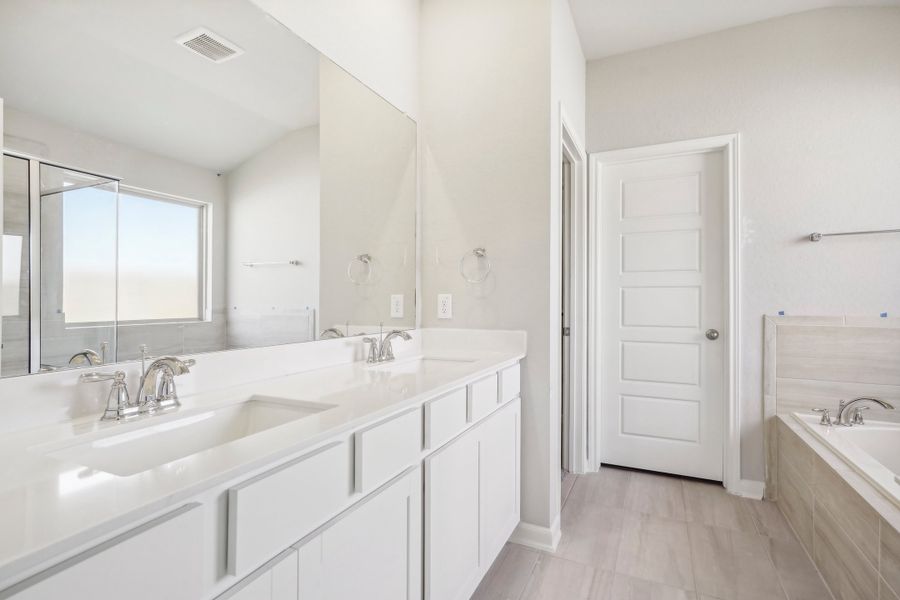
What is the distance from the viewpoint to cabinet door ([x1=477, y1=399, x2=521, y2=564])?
1.62 metres

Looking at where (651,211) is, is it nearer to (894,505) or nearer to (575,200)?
(575,200)

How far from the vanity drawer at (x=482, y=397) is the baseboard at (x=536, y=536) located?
69cm

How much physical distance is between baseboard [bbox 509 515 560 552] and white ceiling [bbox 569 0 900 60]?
261cm

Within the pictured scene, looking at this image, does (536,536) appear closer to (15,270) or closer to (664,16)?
(15,270)

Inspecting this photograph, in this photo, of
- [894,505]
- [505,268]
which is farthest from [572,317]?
[894,505]

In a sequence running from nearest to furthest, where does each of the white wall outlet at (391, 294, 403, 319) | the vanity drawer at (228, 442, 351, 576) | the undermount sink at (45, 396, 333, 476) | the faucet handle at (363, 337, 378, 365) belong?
1. the vanity drawer at (228, 442, 351, 576)
2. the undermount sink at (45, 396, 333, 476)
3. the faucet handle at (363, 337, 378, 365)
4. the white wall outlet at (391, 294, 403, 319)

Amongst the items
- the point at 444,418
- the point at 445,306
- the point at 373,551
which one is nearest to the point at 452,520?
the point at 444,418

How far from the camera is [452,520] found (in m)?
1.39

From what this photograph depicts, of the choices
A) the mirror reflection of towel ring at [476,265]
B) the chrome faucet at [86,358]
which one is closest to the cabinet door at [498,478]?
the mirror reflection of towel ring at [476,265]

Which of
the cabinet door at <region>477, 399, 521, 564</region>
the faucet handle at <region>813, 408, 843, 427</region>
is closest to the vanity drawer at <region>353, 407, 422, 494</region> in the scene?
the cabinet door at <region>477, 399, 521, 564</region>

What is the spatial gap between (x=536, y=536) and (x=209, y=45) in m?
2.16

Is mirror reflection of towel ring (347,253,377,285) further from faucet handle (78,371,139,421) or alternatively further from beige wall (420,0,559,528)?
faucet handle (78,371,139,421)

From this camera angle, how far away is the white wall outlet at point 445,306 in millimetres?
2201

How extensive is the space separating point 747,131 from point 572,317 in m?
1.43
